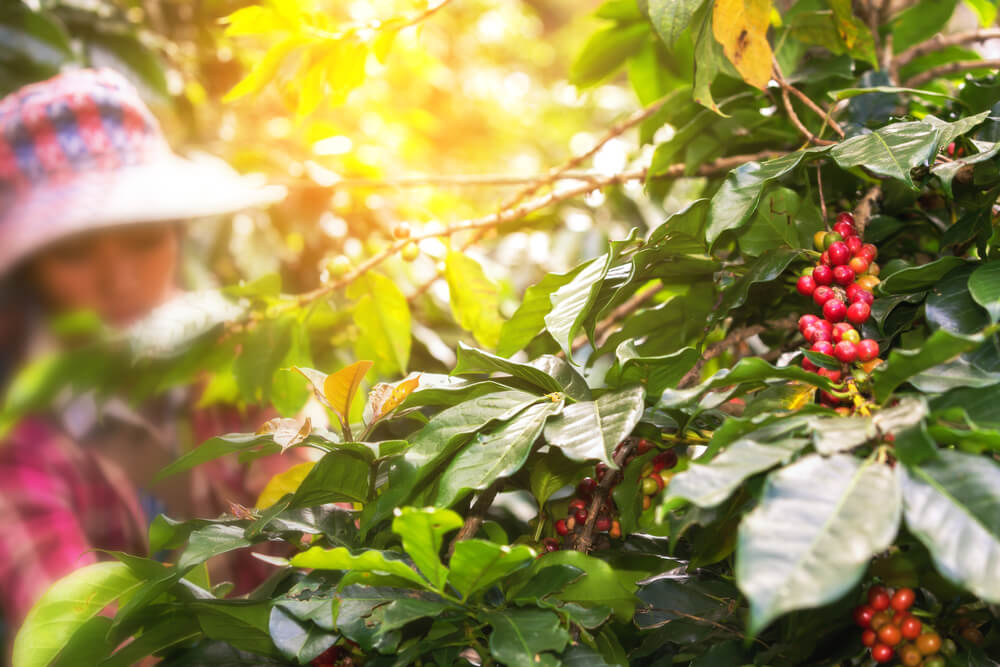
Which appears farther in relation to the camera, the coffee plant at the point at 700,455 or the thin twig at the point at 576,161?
the thin twig at the point at 576,161

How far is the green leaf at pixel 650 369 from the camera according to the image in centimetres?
36

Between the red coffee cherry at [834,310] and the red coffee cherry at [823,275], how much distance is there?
0.02 meters

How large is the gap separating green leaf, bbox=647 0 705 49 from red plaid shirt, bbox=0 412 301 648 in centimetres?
72

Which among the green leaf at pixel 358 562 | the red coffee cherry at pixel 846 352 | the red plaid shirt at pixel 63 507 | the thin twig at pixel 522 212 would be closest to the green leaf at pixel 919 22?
the thin twig at pixel 522 212

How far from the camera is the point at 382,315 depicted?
2.00 ft

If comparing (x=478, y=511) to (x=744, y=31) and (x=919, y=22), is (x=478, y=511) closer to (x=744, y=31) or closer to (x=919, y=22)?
(x=744, y=31)

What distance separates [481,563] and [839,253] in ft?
0.90

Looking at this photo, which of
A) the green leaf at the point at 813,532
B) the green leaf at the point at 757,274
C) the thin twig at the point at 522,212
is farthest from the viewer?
the thin twig at the point at 522,212

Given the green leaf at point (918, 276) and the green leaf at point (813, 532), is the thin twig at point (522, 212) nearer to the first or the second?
the green leaf at point (918, 276)

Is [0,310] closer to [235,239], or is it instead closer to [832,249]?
[235,239]

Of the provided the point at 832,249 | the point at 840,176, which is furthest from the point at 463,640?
the point at 840,176

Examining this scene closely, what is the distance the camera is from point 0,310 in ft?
2.97

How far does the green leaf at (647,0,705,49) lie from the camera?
1.47ft

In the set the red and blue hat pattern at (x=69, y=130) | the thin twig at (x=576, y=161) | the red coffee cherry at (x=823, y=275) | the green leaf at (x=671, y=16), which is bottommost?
the red coffee cherry at (x=823, y=275)
